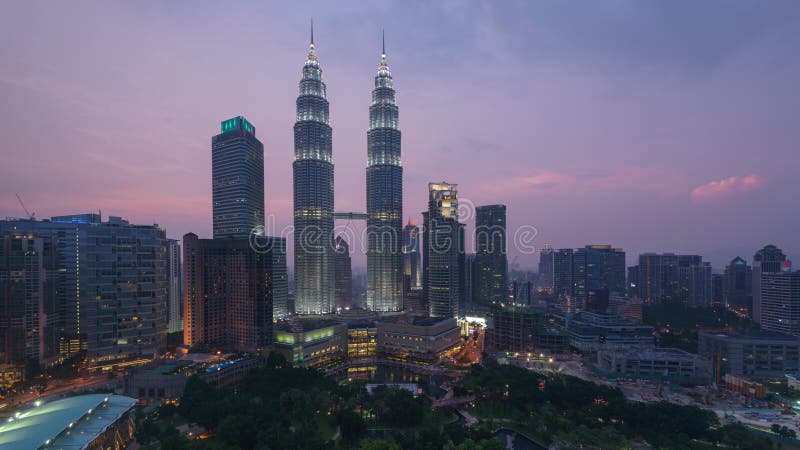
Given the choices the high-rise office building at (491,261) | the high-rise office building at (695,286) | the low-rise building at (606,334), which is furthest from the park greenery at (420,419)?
the high-rise office building at (695,286)

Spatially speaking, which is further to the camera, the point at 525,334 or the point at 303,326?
the point at 525,334

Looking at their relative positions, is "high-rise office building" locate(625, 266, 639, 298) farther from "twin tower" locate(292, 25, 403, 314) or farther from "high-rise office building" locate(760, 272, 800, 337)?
"twin tower" locate(292, 25, 403, 314)

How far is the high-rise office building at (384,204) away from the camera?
398 feet

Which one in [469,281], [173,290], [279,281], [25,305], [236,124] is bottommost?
[469,281]

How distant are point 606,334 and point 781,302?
3929 cm

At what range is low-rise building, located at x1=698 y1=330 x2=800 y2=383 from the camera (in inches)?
2329

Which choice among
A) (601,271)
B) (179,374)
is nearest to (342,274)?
(601,271)

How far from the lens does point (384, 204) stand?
124 m

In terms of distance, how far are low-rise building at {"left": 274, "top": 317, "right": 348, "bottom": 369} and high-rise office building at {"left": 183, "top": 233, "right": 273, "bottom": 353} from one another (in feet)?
11.6

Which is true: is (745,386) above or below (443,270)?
below

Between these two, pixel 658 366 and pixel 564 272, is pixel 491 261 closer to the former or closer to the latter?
pixel 564 272

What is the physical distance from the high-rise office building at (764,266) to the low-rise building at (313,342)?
9978cm

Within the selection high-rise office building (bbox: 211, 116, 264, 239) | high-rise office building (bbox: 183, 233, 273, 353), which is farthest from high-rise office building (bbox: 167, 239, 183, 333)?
high-rise office building (bbox: 183, 233, 273, 353)

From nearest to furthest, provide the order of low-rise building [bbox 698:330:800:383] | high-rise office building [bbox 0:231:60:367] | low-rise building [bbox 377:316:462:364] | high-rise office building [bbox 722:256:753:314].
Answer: high-rise office building [bbox 0:231:60:367] < low-rise building [bbox 698:330:800:383] < low-rise building [bbox 377:316:462:364] < high-rise office building [bbox 722:256:753:314]
